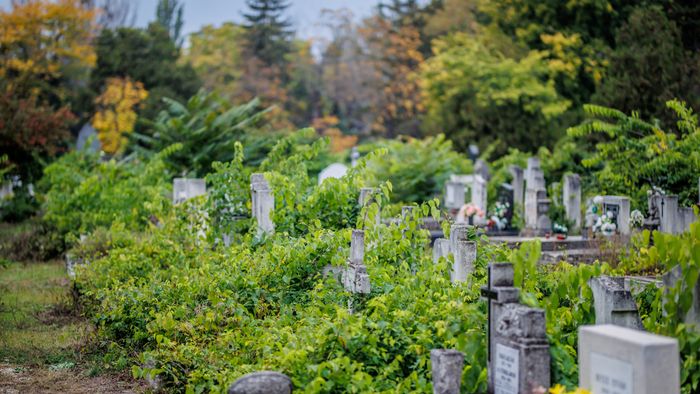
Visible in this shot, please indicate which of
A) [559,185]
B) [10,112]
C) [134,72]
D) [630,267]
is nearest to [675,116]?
[559,185]

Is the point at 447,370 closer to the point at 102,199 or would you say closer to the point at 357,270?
the point at 357,270

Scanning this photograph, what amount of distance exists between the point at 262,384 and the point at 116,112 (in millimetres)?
38782

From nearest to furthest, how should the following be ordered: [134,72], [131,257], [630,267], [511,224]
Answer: [630,267] → [131,257] → [511,224] → [134,72]

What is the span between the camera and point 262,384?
5730 millimetres

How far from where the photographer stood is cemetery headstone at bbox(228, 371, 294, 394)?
18.6 ft

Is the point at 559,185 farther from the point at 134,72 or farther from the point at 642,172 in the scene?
the point at 134,72

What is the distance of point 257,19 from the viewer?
6100 centimetres

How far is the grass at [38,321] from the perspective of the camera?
9203 mm

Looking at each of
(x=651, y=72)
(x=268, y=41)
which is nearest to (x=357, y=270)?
(x=651, y=72)

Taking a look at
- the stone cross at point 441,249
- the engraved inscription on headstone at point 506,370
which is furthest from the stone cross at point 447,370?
the stone cross at point 441,249

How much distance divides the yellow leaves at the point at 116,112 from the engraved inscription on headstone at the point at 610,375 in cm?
3740

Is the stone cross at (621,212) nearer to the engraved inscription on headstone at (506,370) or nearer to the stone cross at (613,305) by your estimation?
the stone cross at (613,305)

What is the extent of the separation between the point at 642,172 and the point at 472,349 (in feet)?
32.9

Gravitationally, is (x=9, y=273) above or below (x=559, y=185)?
below
